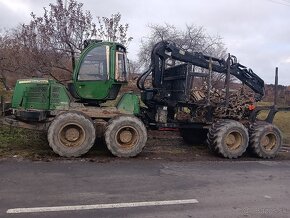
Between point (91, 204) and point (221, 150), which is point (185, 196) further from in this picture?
point (221, 150)

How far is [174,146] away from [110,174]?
513 cm

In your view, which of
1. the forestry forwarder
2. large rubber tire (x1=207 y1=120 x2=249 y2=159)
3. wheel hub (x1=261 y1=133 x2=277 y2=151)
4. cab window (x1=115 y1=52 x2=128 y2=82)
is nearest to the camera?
the forestry forwarder

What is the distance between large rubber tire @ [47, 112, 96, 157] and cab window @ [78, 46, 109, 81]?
4.18ft

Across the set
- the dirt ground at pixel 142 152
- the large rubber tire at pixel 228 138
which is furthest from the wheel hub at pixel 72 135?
the large rubber tire at pixel 228 138

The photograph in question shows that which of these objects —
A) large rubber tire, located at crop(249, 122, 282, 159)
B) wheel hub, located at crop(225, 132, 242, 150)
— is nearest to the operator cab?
wheel hub, located at crop(225, 132, 242, 150)

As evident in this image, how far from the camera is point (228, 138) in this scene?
12.7 metres

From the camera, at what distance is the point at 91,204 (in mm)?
7000

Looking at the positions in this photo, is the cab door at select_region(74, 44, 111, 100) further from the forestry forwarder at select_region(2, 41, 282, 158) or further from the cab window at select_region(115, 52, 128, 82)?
the cab window at select_region(115, 52, 128, 82)

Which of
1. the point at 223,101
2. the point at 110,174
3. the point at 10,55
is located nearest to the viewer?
the point at 110,174

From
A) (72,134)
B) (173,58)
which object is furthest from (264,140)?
(72,134)

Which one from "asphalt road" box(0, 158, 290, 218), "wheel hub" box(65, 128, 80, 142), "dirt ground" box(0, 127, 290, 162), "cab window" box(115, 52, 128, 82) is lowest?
"asphalt road" box(0, 158, 290, 218)

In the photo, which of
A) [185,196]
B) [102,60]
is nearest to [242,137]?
[102,60]

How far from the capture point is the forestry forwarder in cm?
1138

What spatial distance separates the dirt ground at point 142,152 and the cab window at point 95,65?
A: 2.06 m
